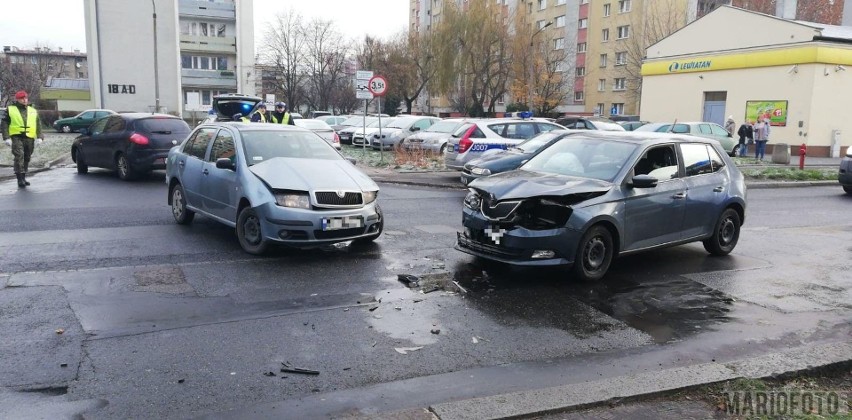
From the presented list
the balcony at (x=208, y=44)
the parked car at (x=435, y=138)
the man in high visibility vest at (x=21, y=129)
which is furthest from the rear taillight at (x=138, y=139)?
the balcony at (x=208, y=44)

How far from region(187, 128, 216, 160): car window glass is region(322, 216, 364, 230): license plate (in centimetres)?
262

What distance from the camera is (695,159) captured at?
8.44 metres

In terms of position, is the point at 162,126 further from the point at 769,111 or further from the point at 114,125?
the point at 769,111

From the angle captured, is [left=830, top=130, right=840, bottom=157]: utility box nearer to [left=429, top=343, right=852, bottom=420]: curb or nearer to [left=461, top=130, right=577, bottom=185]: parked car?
[left=461, top=130, right=577, bottom=185]: parked car

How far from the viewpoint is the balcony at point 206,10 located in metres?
59.9

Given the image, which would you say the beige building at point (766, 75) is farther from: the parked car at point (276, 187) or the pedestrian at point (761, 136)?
the parked car at point (276, 187)

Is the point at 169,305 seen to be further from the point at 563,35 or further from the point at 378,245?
the point at 563,35

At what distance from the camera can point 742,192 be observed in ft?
29.4

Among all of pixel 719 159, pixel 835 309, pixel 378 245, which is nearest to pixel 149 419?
pixel 378 245

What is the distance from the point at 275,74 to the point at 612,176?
192ft

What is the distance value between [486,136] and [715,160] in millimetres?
8658

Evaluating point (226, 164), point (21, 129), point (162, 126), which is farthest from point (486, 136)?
point (21, 129)

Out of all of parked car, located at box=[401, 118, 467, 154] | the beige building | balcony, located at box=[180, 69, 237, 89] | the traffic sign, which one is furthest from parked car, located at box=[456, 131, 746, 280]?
balcony, located at box=[180, 69, 237, 89]

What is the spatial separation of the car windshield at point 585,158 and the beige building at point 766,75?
26092 mm
